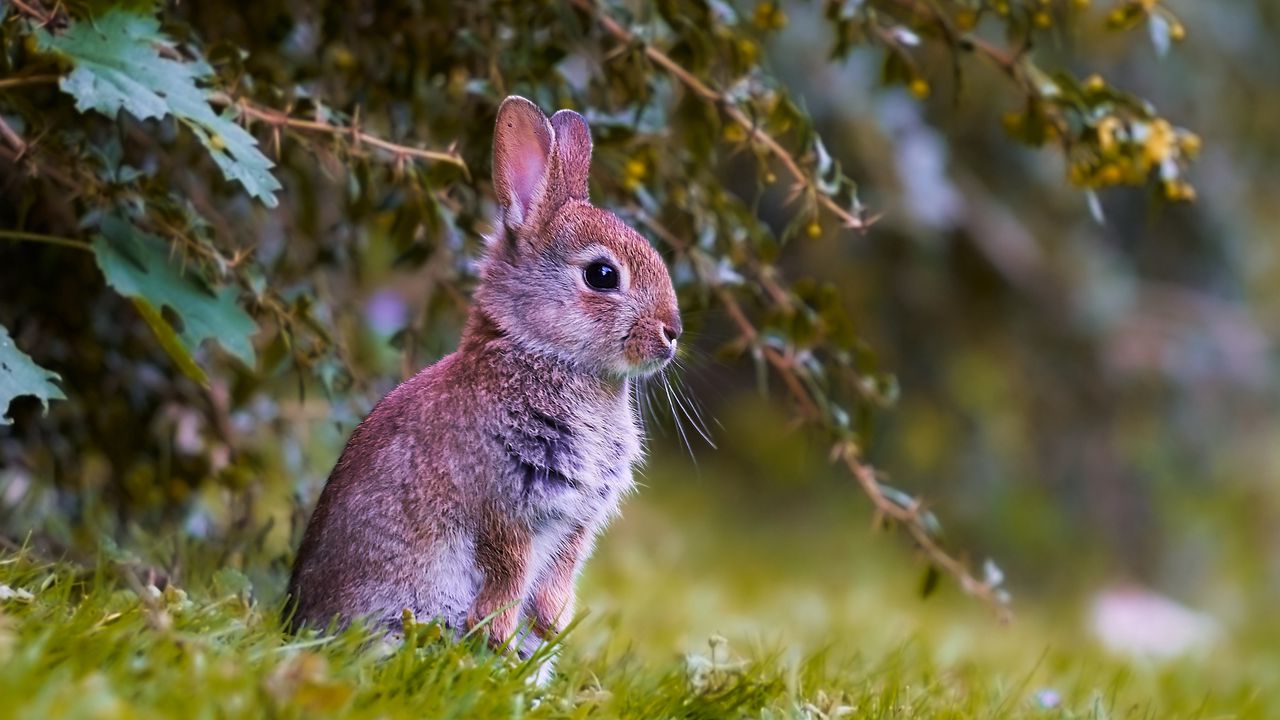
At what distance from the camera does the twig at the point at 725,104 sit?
12.8 feet

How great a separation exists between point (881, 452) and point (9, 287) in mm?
5280

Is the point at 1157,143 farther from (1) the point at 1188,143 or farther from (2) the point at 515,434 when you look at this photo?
(2) the point at 515,434

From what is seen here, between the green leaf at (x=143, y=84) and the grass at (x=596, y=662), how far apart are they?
3.01 ft

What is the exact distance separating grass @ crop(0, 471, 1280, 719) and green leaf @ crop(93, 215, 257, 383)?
529 millimetres

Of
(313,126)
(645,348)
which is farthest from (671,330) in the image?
(313,126)

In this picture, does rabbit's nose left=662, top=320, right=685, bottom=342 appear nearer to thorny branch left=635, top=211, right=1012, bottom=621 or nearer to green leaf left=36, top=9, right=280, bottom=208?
thorny branch left=635, top=211, right=1012, bottom=621

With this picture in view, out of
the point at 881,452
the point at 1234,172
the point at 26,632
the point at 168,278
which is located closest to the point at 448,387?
the point at 168,278

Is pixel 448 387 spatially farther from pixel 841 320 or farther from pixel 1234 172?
pixel 1234 172

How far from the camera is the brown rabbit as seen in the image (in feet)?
11.2

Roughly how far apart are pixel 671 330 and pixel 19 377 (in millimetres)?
1451

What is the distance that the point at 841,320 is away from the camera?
14.4 ft

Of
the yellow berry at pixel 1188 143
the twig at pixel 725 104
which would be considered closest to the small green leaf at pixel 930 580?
the twig at pixel 725 104

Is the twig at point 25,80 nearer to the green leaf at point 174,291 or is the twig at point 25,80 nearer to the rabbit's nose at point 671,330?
the green leaf at point 174,291

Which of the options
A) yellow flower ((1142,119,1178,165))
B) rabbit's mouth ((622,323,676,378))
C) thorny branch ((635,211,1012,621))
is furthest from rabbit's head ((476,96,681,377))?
yellow flower ((1142,119,1178,165))
